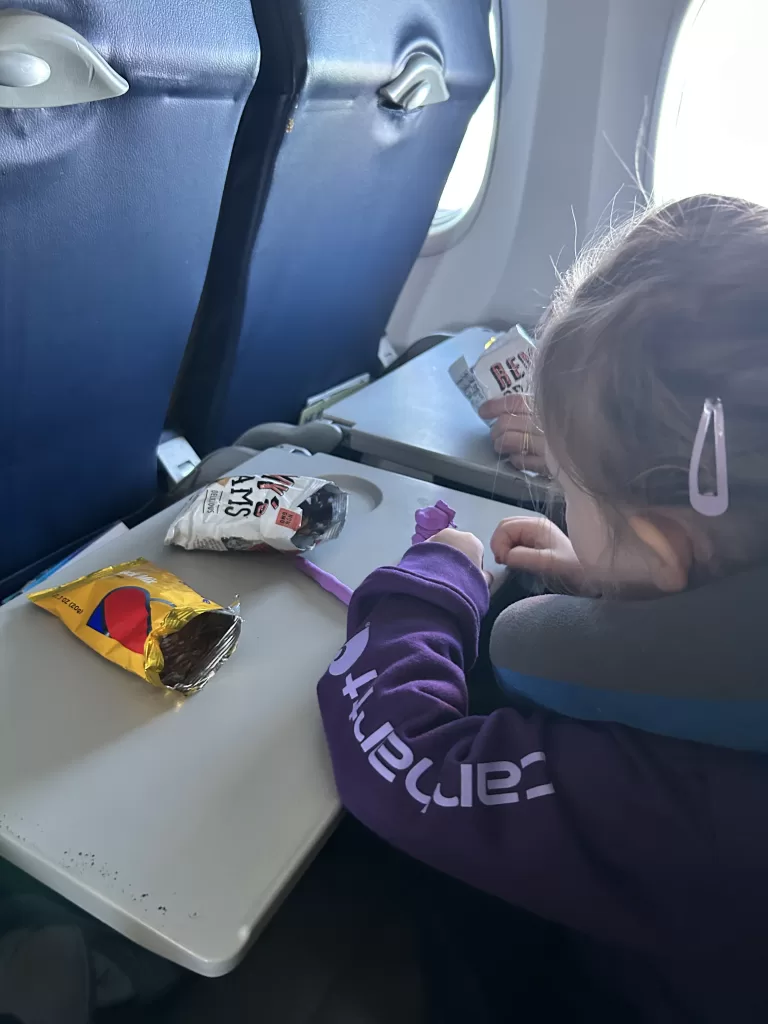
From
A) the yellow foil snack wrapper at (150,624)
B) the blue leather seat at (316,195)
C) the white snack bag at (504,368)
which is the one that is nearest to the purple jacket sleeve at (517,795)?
the yellow foil snack wrapper at (150,624)

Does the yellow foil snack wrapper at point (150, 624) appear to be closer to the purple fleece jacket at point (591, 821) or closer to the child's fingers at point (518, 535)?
the purple fleece jacket at point (591, 821)

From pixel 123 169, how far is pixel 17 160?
0.14 m

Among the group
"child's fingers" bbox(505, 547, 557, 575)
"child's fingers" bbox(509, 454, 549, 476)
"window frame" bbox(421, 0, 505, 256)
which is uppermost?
"window frame" bbox(421, 0, 505, 256)

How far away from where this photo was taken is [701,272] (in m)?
0.52

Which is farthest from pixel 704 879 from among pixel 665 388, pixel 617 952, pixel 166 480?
pixel 166 480

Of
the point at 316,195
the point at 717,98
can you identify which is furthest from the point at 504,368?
the point at 717,98

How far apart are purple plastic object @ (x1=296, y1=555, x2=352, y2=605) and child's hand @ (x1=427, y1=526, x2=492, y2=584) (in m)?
0.10

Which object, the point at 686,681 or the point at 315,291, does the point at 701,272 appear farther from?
the point at 315,291

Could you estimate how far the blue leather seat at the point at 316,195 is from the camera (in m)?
1.05

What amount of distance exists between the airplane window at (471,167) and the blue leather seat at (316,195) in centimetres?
34

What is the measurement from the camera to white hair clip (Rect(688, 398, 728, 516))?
496mm

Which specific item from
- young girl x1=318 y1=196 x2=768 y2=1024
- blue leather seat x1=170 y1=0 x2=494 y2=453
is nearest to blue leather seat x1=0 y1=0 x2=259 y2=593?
blue leather seat x1=170 y1=0 x2=494 y2=453

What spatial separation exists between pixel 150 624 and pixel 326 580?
0.67ft

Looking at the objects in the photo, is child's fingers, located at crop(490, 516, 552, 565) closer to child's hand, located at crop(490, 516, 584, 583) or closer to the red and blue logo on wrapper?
child's hand, located at crop(490, 516, 584, 583)
